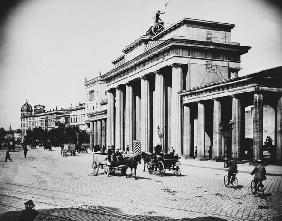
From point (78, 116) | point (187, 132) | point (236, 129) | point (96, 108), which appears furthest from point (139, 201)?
point (78, 116)

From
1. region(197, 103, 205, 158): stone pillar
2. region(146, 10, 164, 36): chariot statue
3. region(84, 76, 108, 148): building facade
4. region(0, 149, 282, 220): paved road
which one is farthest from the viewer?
region(84, 76, 108, 148): building facade

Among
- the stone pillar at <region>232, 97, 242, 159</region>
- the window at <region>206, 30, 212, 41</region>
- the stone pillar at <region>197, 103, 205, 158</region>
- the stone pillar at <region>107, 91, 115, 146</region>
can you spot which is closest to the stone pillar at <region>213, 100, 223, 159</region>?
the stone pillar at <region>197, 103, 205, 158</region>

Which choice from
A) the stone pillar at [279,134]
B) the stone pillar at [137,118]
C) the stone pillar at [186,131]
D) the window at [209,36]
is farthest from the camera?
the stone pillar at [137,118]

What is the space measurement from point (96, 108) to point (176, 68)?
7011 cm

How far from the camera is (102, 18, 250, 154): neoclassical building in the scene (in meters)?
42.9

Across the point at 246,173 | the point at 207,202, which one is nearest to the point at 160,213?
the point at 207,202

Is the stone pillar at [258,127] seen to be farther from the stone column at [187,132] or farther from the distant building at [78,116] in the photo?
the distant building at [78,116]

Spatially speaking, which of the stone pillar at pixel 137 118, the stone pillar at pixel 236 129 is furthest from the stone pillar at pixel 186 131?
the stone pillar at pixel 137 118

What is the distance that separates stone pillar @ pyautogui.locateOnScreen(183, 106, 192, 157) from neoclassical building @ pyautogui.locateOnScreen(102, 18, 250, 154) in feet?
0.76

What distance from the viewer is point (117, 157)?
23062 mm

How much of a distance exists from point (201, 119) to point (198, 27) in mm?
14339

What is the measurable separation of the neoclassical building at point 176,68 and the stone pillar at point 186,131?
0.76ft

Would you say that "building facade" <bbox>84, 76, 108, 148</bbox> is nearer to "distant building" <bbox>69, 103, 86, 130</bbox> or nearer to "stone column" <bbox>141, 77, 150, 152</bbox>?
"distant building" <bbox>69, 103, 86, 130</bbox>

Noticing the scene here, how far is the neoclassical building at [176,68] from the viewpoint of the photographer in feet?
141
